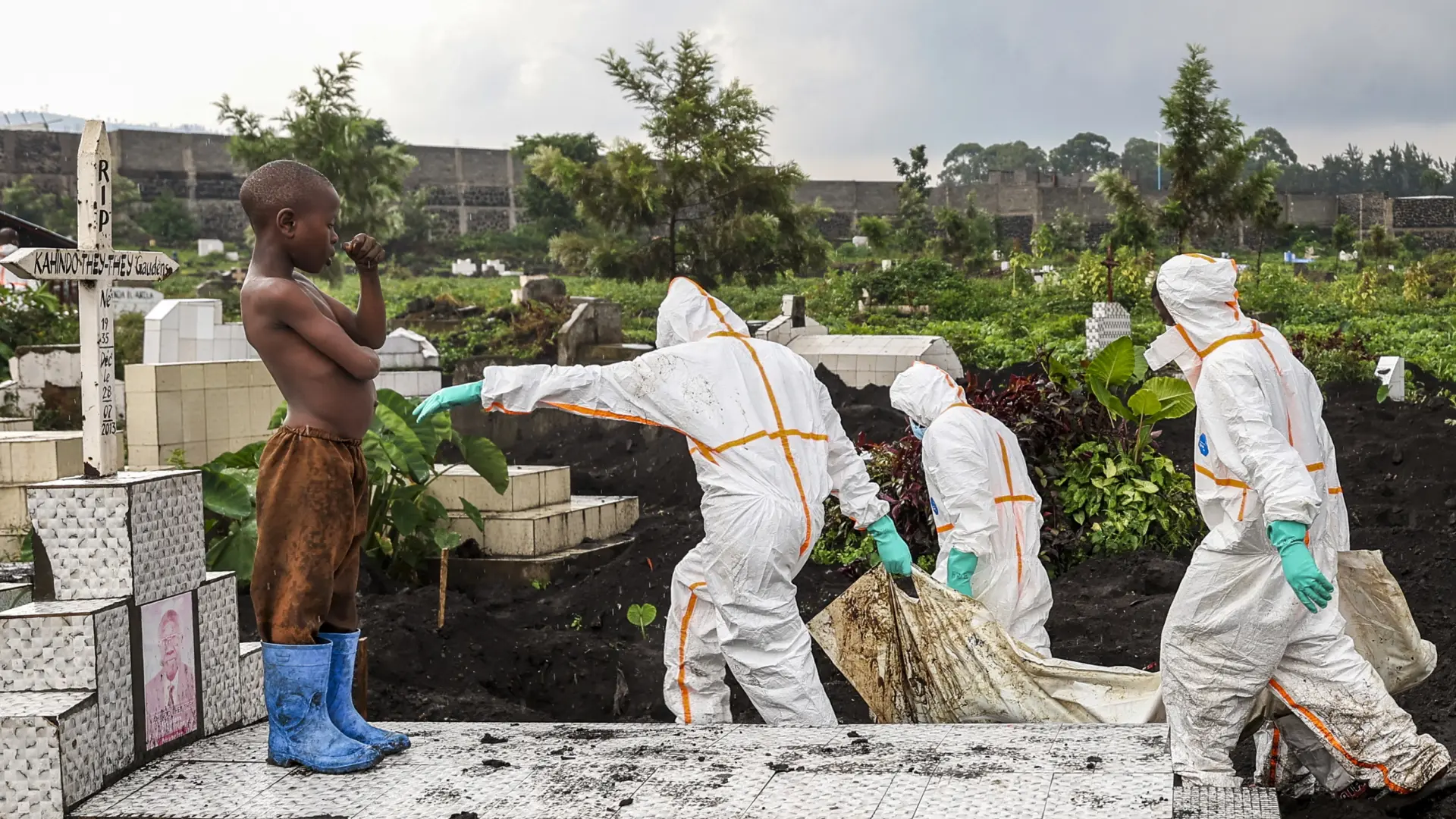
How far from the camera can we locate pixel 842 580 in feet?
24.0

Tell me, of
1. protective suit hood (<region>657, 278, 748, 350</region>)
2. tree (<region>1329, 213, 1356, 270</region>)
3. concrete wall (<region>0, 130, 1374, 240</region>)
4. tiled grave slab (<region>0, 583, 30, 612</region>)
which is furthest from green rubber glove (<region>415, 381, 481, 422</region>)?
concrete wall (<region>0, 130, 1374, 240</region>)

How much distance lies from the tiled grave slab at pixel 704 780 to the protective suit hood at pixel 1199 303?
113 cm

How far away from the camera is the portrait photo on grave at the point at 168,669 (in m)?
3.72

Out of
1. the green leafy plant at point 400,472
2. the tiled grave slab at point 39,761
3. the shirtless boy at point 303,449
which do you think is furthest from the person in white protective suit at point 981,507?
the tiled grave slab at point 39,761

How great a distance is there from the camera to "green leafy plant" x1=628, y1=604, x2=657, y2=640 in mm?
6129

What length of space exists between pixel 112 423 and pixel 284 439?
0.57 metres

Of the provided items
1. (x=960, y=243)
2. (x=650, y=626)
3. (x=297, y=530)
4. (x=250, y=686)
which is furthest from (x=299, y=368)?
(x=960, y=243)

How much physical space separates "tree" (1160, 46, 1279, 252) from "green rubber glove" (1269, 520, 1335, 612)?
18.5 meters

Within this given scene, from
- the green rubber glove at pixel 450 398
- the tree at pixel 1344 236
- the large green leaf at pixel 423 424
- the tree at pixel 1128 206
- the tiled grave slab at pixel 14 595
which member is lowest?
the tiled grave slab at pixel 14 595

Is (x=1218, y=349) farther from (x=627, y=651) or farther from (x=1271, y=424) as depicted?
(x=627, y=651)

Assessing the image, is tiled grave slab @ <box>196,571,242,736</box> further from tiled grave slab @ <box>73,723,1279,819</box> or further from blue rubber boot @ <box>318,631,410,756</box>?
blue rubber boot @ <box>318,631,410,756</box>

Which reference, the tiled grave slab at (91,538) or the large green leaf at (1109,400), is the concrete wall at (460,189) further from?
the tiled grave slab at (91,538)

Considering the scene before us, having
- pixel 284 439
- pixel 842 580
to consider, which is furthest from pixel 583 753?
pixel 842 580

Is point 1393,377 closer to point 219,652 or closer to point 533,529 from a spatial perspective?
point 533,529
